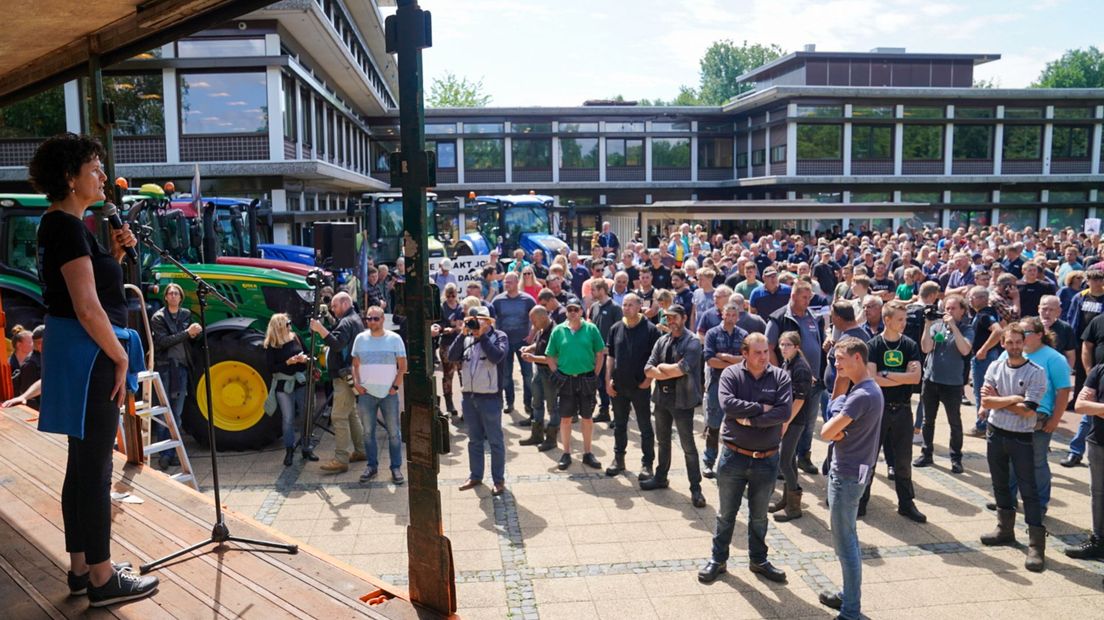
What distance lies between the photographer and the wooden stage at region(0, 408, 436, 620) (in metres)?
3.73

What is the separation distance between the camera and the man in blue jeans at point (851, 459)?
5.32 meters

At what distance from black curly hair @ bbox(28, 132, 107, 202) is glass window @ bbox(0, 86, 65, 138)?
21854mm

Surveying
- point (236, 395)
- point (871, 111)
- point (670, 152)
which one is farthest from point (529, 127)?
point (236, 395)

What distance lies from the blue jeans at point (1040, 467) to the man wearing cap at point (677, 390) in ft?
8.57

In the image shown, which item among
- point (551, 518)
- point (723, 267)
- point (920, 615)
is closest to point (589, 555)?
point (551, 518)

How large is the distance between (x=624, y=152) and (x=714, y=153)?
4.77 metres

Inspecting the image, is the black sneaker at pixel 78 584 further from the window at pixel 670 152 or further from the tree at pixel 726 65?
the tree at pixel 726 65

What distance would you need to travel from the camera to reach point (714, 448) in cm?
851

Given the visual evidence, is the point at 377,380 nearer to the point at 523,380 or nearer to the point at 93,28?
the point at 523,380

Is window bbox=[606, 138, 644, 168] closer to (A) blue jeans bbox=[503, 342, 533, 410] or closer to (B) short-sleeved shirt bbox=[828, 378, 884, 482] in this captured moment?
(A) blue jeans bbox=[503, 342, 533, 410]

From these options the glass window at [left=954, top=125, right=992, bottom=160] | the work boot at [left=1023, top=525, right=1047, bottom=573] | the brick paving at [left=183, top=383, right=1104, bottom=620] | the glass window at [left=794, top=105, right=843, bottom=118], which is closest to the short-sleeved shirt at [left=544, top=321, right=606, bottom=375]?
the brick paving at [left=183, top=383, right=1104, bottom=620]

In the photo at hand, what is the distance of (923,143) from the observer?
37.8 m

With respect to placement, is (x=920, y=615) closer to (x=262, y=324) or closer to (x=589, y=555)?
(x=589, y=555)

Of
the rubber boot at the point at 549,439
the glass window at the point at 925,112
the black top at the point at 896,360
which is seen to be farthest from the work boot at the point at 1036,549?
the glass window at the point at 925,112
